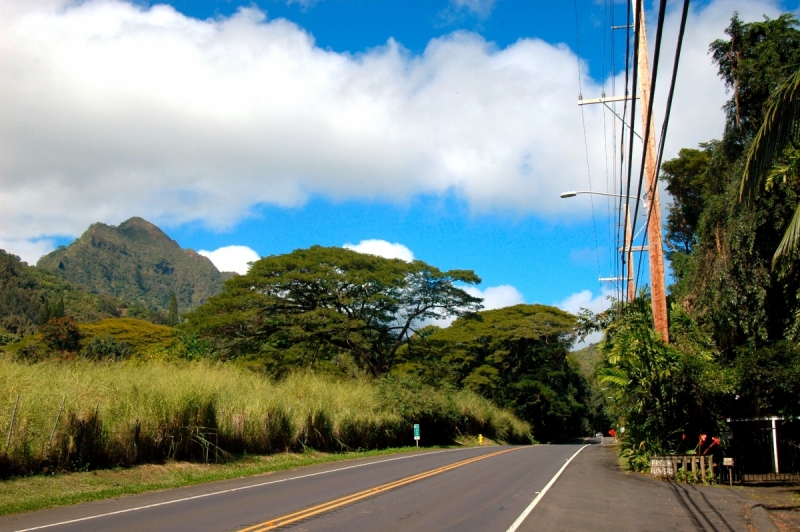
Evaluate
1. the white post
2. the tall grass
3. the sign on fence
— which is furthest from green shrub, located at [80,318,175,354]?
the white post

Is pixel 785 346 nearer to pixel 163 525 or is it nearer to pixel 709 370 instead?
pixel 709 370

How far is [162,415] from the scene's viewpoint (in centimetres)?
1869

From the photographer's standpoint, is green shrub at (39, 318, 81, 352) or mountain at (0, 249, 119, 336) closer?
green shrub at (39, 318, 81, 352)

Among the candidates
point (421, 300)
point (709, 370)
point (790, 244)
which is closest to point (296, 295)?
point (421, 300)

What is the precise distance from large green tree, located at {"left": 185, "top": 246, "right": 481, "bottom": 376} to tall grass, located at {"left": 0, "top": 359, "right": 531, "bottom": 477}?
283 inches

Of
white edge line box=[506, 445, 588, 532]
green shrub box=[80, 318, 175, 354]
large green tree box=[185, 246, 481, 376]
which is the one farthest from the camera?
green shrub box=[80, 318, 175, 354]

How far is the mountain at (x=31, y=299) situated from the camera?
11425cm

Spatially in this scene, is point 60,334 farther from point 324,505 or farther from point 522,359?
point 324,505

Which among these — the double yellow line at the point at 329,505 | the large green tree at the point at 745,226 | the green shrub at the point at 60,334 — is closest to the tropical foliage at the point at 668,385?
the large green tree at the point at 745,226

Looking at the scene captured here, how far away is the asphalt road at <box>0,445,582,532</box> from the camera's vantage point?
10.1 metres

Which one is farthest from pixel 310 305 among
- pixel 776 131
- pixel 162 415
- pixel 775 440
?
pixel 776 131

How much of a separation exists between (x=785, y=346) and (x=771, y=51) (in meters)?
11.4

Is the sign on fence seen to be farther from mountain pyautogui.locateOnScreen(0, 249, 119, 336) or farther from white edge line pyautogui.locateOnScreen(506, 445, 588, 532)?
mountain pyautogui.locateOnScreen(0, 249, 119, 336)

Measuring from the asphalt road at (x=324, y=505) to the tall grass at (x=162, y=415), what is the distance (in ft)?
9.29
